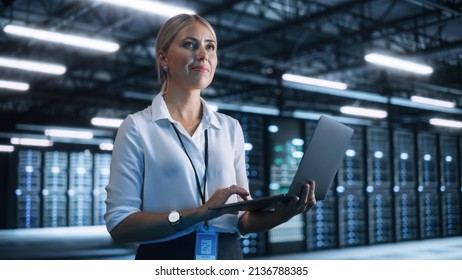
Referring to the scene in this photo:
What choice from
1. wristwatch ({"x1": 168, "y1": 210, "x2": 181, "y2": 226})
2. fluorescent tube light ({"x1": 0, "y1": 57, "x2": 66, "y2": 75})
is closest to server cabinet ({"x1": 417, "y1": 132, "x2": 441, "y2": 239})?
fluorescent tube light ({"x1": 0, "y1": 57, "x2": 66, "y2": 75})

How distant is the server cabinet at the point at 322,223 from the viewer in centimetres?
775

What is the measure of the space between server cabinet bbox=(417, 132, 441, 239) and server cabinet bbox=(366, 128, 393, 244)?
0.84 meters

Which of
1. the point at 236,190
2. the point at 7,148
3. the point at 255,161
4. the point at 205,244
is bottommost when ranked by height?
the point at 205,244

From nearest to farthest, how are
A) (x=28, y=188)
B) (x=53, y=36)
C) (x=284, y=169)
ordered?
(x=53, y=36) → (x=284, y=169) → (x=28, y=188)

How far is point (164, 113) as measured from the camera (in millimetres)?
1066

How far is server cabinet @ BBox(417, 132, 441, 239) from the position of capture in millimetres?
9703

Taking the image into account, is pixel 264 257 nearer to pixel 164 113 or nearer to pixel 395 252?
pixel 395 252

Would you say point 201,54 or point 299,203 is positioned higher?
point 201,54

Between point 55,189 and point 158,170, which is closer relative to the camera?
point 158,170

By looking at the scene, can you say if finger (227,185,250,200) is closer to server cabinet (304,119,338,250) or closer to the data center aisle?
the data center aisle

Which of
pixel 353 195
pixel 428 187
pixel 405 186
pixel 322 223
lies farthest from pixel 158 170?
pixel 428 187

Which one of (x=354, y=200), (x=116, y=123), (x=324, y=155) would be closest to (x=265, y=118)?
(x=354, y=200)

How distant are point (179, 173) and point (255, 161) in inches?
238

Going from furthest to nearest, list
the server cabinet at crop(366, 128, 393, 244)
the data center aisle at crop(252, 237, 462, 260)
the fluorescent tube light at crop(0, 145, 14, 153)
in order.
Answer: the fluorescent tube light at crop(0, 145, 14, 153) → the server cabinet at crop(366, 128, 393, 244) → the data center aisle at crop(252, 237, 462, 260)
